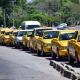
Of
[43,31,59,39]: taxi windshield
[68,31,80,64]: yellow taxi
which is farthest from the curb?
[43,31,59,39]: taxi windshield

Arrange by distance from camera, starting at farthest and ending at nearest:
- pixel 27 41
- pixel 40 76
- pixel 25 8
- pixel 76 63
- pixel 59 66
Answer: pixel 25 8
pixel 27 41
pixel 76 63
pixel 59 66
pixel 40 76

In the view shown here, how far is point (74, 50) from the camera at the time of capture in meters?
20.5

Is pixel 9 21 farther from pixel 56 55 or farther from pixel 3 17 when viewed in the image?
pixel 56 55

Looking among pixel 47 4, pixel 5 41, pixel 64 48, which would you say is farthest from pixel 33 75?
pixel 47 4

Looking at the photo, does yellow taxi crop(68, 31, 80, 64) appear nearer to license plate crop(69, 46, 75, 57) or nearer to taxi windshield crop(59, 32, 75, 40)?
license plate crop(69, 46, 75, 57)

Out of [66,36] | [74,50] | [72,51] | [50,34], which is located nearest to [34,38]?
[50,34]

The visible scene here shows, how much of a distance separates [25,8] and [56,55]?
104020 mm

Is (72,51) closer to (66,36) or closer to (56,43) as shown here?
(56,43)

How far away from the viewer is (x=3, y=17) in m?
113

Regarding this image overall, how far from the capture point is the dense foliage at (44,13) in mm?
110438

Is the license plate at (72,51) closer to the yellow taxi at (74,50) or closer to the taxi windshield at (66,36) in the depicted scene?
the yellow taxi at (74,50)

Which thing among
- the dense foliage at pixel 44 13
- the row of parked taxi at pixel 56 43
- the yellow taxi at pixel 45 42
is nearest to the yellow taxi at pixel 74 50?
the row of parked taxi at pixel 56 43

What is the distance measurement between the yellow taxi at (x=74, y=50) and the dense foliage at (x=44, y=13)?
7311 cm

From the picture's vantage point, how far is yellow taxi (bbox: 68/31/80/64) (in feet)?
65.7
